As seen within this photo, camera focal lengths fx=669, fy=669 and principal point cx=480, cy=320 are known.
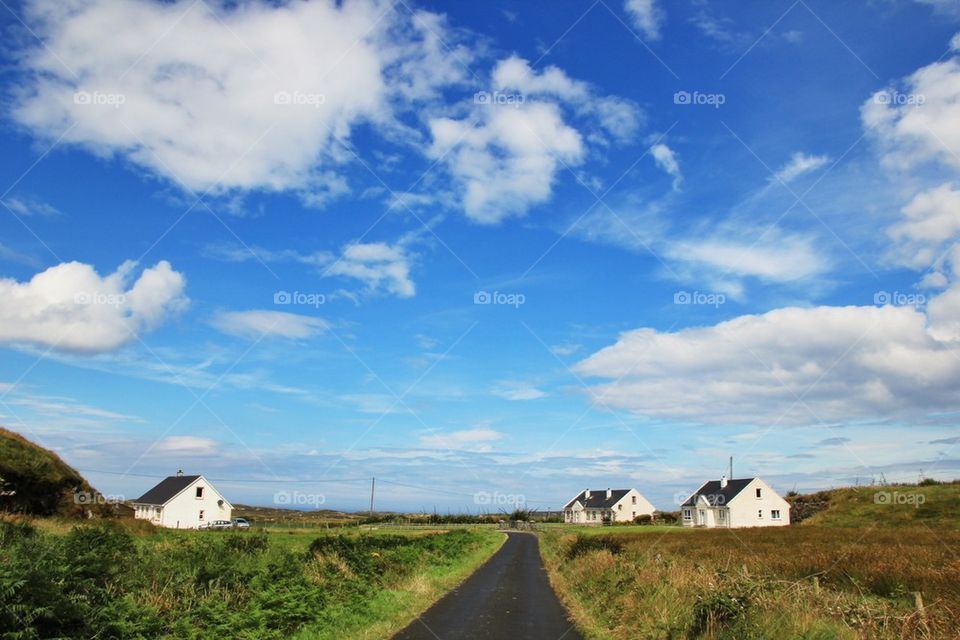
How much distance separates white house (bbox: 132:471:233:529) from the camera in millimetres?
80000

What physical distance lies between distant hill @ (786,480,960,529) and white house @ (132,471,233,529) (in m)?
68.9

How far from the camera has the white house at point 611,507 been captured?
11956 centimetres

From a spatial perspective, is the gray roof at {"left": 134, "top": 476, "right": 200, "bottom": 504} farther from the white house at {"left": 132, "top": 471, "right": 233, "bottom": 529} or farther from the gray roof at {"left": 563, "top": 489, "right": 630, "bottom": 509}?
the gray roof at {"left": 563, "top": 489, "right": 630, "bottom": 509}

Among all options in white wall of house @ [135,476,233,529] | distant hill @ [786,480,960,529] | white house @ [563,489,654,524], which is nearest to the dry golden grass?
distant hill @ [786,480,960,529]

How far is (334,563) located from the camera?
19812 millimetres

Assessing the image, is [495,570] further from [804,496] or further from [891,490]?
[804,496]

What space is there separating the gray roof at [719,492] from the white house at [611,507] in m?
22.1

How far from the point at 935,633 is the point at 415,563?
19.6 m

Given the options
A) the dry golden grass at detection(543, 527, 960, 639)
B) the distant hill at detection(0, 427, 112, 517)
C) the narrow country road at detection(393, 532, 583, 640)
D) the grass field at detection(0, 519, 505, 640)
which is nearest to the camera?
the grass field at detection(0, 519, 505, 640)
